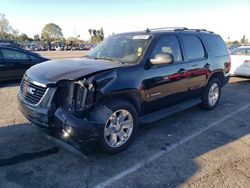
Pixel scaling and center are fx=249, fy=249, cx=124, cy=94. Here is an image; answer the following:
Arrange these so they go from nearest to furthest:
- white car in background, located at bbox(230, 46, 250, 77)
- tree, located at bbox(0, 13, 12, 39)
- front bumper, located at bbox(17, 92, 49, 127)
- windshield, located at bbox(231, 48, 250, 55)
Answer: front bumper, located at bbox(17, 92, 49, 127) < white car in background, located at bbox(230, 46, 250, 77) < windshield, located at bbox(231, 48, 250, 55) < tree, located at bbox(0, 13, 12, 39)

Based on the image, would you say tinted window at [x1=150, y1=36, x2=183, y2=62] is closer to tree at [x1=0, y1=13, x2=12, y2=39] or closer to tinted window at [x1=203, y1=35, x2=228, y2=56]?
tinted window at [x1=203, y1=35, x2=228, y2=56]

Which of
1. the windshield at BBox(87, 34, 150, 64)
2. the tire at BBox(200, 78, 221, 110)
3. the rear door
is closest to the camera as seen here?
the windshield at BBox(87, 34, 150, 64)

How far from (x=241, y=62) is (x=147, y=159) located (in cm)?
875

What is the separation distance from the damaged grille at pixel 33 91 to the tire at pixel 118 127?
40.8 inches

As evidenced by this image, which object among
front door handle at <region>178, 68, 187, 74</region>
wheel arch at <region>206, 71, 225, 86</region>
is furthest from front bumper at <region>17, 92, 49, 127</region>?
wheel arch at <region>206, 71, 225, 86</region>

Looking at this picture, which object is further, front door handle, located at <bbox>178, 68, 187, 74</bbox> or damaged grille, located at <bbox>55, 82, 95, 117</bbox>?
front door handle, located at <bbox>178, 68, 187, 74</bbox>

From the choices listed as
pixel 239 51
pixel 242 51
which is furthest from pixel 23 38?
pixel 242 51

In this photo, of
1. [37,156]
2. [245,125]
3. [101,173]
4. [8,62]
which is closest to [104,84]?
[101,173]

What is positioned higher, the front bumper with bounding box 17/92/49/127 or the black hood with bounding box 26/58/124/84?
the black hood with bounding box 26/58/124/84

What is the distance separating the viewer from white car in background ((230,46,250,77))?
35.0ft

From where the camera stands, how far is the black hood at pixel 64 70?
3.62 meters

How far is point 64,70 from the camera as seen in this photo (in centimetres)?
385

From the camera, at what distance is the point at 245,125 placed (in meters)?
5.41

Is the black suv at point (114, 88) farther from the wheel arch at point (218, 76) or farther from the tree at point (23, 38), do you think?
the tree at point (23, 38)
